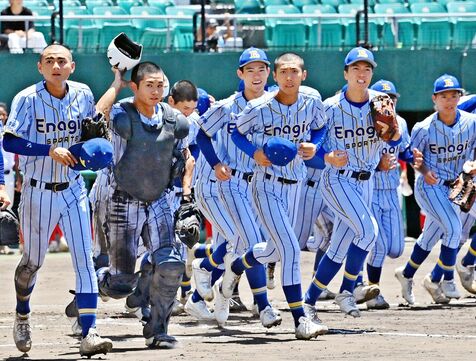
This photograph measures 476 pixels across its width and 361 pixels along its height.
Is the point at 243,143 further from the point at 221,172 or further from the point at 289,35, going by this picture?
the point at 289,35

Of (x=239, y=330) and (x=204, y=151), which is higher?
(x=204, y=151)

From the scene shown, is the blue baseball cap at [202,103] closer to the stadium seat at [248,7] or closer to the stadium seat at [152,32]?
the stadium seat at [152,32]

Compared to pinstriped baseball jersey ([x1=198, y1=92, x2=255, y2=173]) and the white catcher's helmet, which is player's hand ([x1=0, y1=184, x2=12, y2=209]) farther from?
pinstriped baseball jersey ([x1=198, y1=92, x2=255, y2=173])

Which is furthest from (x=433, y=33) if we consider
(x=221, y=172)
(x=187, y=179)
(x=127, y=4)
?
(x=187, y=179)

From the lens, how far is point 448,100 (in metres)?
11.7

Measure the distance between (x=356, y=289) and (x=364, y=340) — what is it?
103 inches

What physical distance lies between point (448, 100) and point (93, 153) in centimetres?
456

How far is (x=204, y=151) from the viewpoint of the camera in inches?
395

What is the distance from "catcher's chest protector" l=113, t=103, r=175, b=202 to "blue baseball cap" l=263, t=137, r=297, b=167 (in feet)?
2.46

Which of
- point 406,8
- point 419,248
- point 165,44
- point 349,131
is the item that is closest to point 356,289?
point 419,248

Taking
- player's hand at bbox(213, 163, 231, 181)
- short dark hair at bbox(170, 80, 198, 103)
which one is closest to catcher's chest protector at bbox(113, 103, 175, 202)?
player's hand at bbox(213, 163, 231, 181)

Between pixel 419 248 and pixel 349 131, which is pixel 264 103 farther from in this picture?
pixel 419 248

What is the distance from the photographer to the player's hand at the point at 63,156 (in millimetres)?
8023

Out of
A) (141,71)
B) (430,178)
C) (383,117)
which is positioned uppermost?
(141,71)
